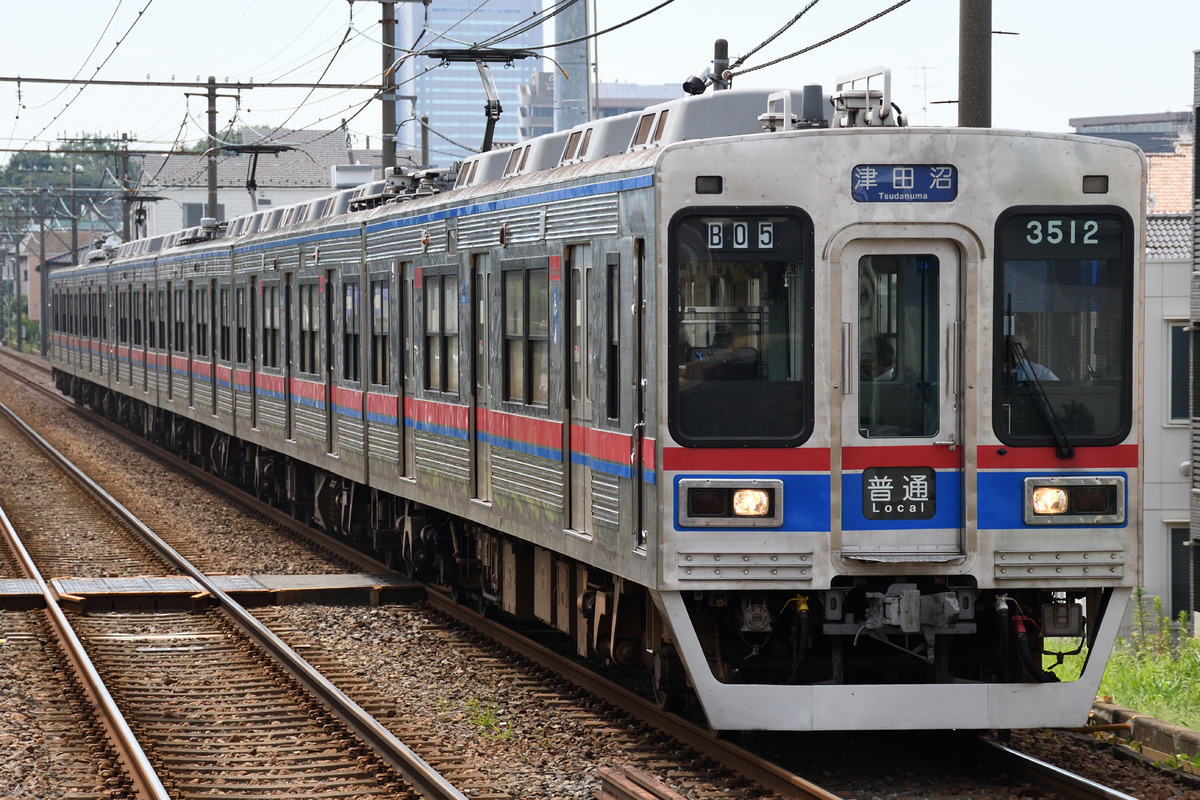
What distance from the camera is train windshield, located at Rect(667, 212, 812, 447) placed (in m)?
7.30

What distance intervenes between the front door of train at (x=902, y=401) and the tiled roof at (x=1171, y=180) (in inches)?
1187

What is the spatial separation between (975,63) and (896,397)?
280cm

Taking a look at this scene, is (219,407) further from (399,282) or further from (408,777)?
(408,777)

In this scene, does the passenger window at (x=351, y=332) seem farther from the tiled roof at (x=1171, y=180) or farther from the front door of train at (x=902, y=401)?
the tiled roof at (x=1171, y=180)

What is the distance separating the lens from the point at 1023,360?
7.40 metres

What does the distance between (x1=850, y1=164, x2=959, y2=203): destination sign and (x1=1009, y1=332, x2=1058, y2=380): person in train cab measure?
0.68 metres

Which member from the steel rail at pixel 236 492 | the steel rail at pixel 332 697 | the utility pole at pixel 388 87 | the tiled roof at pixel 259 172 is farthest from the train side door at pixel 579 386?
the tiled roof at pixel 259 172

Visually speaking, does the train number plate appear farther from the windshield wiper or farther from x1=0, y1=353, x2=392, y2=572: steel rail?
A: x1=0, y1=353, x2=392, y2=572: steel rail

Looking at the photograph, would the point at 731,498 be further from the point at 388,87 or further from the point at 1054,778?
the point at 388,87

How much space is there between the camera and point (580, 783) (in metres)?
7.41

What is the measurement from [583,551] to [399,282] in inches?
172

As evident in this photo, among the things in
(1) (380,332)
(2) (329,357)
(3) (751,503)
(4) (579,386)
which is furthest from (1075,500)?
(2) (329,357)

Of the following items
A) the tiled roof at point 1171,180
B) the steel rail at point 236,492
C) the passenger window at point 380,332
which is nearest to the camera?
the passenger window at point 380,332

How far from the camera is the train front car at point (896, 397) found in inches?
287
